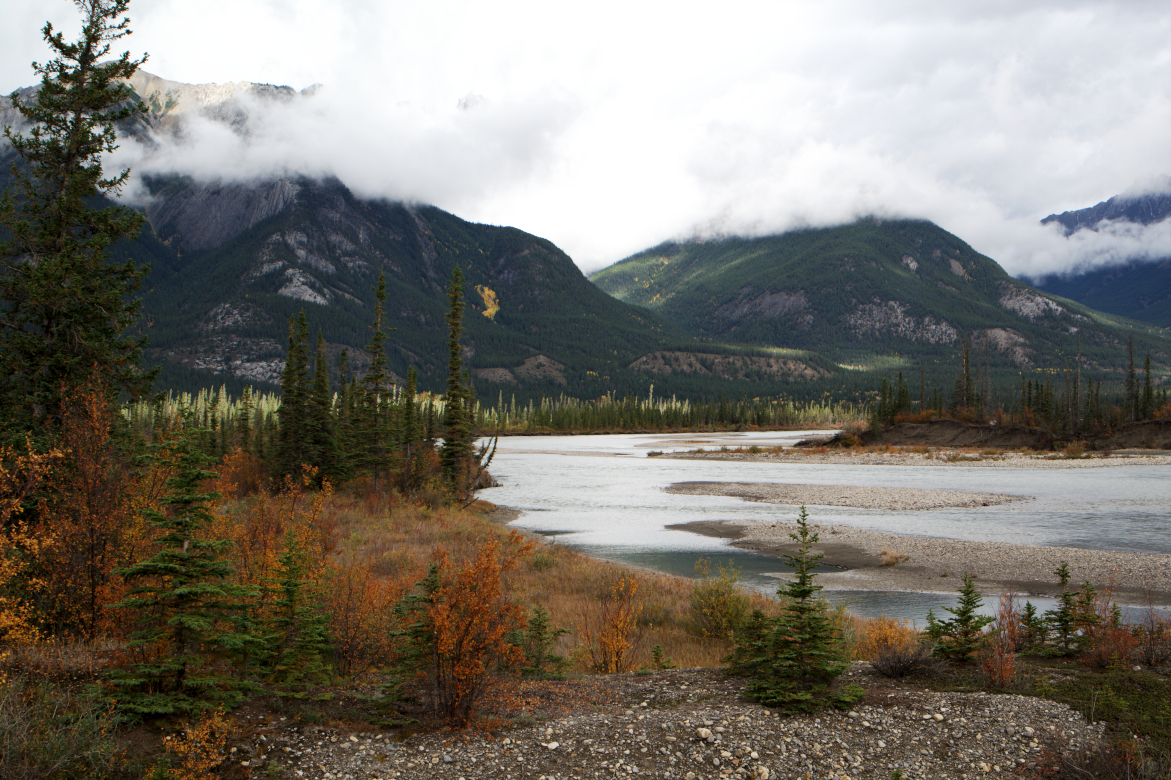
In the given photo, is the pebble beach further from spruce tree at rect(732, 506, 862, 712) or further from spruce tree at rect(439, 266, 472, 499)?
spruce tree at rect(439, 266, 472, 499)

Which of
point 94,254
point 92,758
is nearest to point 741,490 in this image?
point 94,254

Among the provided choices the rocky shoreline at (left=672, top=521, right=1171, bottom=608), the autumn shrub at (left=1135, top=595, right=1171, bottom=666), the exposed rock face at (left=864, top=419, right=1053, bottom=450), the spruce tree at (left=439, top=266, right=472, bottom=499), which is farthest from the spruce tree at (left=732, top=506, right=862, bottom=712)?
the exposed rock face at (left=864, top=419, right=1053, bottom=450)

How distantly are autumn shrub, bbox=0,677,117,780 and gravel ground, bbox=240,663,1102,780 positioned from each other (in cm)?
127

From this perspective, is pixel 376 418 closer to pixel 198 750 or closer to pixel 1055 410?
pixel 198 750

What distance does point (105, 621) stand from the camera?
949 cm

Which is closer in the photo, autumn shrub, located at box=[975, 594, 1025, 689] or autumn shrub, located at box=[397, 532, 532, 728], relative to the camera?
autumn shrub, located at box=[397, 532, 532, 728]

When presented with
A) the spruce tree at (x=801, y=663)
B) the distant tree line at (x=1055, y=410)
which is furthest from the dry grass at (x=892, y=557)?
the distant tree line at (x=1055, y=410)

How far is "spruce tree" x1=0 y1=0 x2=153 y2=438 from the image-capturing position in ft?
51.3

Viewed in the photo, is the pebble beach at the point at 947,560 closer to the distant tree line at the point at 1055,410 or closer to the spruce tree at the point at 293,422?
the spruce tree at the point at 293,422

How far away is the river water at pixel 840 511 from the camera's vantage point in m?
29.2

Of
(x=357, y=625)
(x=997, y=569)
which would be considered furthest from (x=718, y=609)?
(x=997, y=569)

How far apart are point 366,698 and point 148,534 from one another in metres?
5.89

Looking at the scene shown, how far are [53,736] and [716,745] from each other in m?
6.65

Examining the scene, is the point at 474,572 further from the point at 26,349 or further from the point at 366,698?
the point at 26,349
